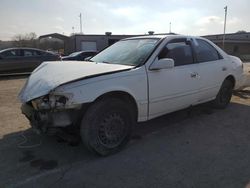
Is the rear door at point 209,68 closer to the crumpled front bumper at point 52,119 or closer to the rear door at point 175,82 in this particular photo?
the rear door at point 175,82

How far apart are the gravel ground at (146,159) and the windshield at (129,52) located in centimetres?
131

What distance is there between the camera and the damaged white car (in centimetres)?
356

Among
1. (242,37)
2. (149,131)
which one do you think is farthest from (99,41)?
(149,131)

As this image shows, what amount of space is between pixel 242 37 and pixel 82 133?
191ft

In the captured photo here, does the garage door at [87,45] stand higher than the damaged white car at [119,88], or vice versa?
the garage door at [87,45]

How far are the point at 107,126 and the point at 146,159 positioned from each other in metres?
0.70

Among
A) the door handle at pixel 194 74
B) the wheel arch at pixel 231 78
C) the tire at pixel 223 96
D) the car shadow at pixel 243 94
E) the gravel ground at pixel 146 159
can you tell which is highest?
the door handle at pixel 194 74

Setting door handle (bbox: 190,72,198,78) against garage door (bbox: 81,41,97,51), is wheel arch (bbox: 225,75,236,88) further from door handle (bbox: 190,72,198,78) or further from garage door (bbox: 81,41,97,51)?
garage door (bbox: 81,41,97,51)

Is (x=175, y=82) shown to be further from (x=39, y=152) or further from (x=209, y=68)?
(x=39, y=152)

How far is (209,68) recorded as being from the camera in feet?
18.1

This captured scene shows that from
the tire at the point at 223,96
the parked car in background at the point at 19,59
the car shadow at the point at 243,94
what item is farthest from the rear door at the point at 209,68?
the parked car in background at the point at 19,59

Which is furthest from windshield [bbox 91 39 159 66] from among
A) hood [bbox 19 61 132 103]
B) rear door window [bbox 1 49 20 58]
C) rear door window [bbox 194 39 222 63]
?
rear door window [bbox 1 49 20 58]

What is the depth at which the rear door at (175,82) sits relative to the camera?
440 centimetres

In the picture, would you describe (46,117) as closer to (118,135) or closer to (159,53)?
(118,135)
